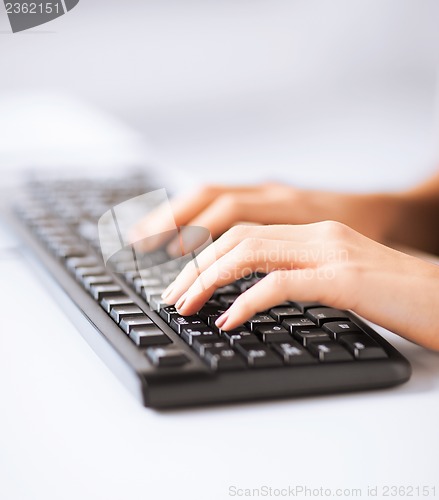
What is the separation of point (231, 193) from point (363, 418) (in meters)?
0.40

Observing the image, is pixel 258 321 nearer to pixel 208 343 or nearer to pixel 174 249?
pixel 208 343

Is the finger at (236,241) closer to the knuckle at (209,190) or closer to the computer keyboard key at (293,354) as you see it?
the computer keyboard key at (293,354)

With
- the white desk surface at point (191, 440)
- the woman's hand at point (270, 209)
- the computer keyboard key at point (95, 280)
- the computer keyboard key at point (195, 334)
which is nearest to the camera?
the white desk surface at point (191, 440)

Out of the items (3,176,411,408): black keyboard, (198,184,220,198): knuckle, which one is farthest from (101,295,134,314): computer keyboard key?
(198,184,220,198): knuckle

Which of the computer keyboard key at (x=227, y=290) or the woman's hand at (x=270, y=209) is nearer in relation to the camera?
the computer keyboard key at (x=227, y=290)

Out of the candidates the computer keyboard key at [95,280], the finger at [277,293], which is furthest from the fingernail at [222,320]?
the computer keyboard key at [95,280]

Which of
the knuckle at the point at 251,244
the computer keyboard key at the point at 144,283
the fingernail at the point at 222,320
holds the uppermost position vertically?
the knuckle at the point at 251,244

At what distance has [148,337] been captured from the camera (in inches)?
17.0

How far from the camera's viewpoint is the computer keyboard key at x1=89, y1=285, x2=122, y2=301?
515 millimetres

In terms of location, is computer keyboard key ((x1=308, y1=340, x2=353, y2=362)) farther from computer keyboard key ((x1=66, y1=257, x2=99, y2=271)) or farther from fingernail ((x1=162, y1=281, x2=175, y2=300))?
computer keyboard key ((x1=66, y1=257, x2=99, y2=271))

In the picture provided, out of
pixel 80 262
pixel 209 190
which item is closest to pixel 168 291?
pixel 80 262

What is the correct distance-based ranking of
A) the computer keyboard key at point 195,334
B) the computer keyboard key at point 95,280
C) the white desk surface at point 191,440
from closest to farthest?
the white desk surface at point 191,440 < the computer keyboard key at point 195,334 < the computer keyboard key at point 95,280

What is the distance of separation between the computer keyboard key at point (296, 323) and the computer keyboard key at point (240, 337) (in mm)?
27

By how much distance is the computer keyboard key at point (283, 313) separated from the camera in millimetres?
470
